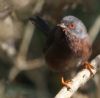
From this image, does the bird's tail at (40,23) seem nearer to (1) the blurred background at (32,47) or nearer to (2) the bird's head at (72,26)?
(1) the blurred background at (32,47)

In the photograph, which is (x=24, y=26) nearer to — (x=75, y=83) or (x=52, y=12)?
(x=52, y=12)

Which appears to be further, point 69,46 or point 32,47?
point 32,47

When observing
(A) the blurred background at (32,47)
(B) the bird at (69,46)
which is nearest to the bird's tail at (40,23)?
(A) the blurred background at (32,47)

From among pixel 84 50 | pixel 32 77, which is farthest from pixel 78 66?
pixel 32 77

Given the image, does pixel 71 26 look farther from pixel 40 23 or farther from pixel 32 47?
pixel 32 47

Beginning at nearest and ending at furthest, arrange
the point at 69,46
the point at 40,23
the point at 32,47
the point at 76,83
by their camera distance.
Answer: the point at 76,83 < the point at 69,46 < the point at 40,23 < the point at 32,47

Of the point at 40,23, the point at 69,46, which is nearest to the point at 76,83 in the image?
the point at 69,46
